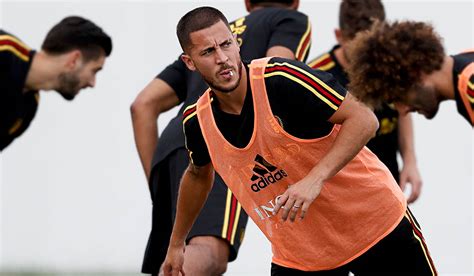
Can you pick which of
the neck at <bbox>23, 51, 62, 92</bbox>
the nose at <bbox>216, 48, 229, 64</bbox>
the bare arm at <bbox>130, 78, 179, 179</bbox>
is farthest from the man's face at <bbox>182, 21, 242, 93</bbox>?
the neck at <bbox>23, 51, 62, 92</bbox>

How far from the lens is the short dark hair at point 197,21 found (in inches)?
166

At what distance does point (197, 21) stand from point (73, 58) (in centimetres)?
182

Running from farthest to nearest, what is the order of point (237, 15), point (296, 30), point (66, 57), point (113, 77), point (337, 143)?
point (113, 77)
point (237, 15)
point (66, 57)
point (296, 30)
point (337, 143)

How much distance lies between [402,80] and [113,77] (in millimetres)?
5231

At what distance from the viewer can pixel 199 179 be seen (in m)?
4.45

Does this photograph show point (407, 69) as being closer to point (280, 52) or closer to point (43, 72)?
point (280, 52)

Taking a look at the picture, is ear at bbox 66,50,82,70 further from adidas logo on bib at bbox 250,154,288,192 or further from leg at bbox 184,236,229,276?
adidas logo on bib at bbox 250,154,288,192

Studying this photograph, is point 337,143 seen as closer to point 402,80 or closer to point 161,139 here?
point 402,80

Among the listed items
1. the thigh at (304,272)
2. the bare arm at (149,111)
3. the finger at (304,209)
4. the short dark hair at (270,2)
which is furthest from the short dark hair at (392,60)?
the bare arm at (149,111)

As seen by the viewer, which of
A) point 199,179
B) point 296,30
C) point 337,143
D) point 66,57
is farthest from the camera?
point 66,57

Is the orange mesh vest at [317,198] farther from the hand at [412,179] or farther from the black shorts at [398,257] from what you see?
the hand at [412,179]

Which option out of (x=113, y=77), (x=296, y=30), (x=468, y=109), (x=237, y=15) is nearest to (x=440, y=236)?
(x=237, y=15)

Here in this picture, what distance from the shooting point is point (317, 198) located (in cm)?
426

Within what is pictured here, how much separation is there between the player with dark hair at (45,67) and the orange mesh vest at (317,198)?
1.52m
